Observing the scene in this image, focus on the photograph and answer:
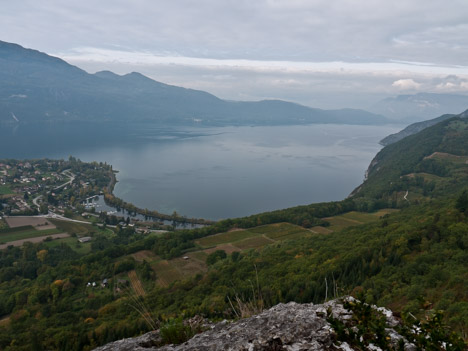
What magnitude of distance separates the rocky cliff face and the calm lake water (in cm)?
5230

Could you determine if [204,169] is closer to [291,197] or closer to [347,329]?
[291,197]

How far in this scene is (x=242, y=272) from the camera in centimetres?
2300

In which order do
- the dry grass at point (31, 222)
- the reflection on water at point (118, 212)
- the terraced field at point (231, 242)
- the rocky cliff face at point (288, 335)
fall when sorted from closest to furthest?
the rocky cliff face at point (288, 335) < the terraced field at point (231, 242) < the dry grass at point (31, 222) < the reflection on water at point (118, 212)

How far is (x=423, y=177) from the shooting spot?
58562 millimetres

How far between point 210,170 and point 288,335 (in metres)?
87.3

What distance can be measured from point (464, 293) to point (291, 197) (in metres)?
57.4

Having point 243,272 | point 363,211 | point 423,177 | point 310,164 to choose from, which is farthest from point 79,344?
point 310,164

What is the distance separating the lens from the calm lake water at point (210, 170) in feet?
210

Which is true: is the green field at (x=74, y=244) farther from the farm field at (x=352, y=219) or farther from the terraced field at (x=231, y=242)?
the farm field at (x=352, y=219)

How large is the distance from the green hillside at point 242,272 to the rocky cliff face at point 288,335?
24.5 inches

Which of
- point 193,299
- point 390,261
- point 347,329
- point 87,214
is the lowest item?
point 87,214

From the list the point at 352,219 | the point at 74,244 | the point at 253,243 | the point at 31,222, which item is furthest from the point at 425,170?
the point at 31,222

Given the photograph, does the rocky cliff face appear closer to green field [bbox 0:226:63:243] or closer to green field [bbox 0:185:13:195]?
green field [bbox 0:226:63:243]

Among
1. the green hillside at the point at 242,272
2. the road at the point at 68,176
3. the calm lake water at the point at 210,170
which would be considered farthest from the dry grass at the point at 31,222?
the road at the point at 68,176
